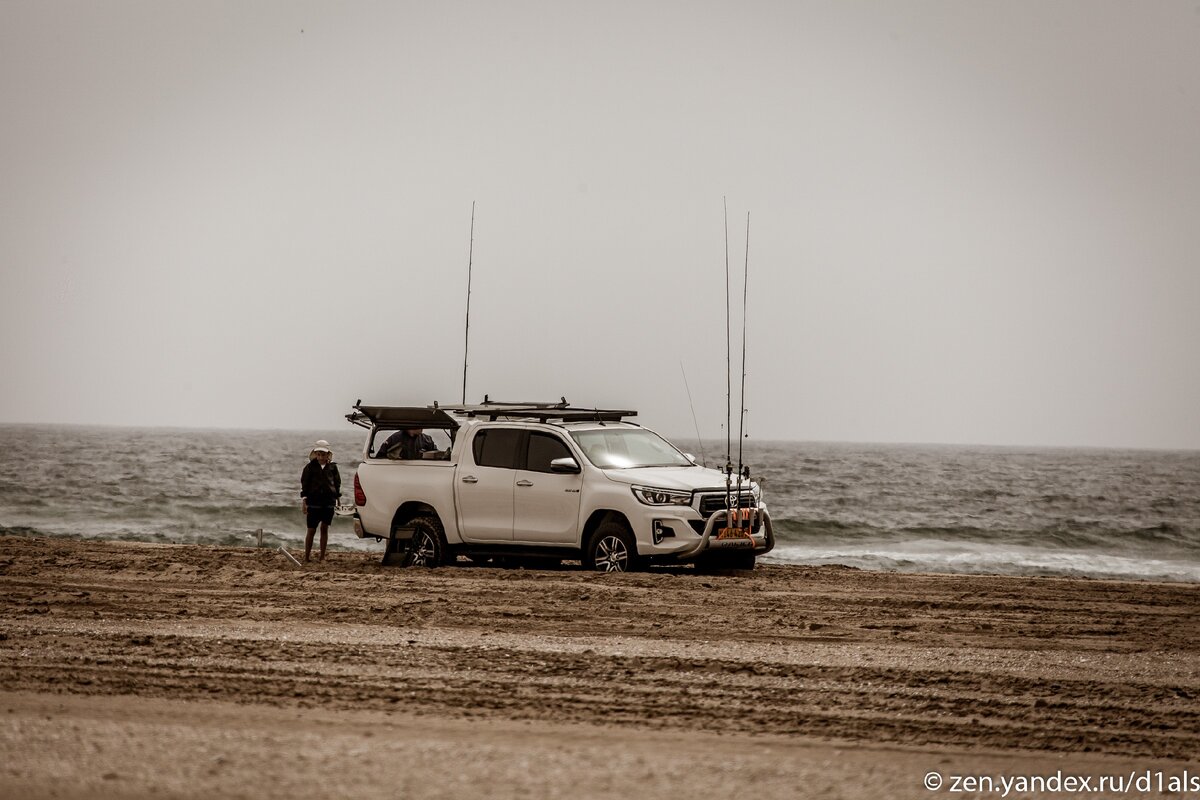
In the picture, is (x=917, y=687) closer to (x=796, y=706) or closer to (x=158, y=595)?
(x=796, y=706)

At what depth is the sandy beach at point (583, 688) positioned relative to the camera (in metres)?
7.46

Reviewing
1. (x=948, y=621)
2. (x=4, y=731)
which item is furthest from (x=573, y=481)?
(x=4, y=731)

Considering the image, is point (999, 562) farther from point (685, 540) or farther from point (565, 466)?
point (565, 466)

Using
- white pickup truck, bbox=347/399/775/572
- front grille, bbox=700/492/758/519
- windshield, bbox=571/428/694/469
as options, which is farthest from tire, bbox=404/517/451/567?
front grille, bbox=700/492/758/519

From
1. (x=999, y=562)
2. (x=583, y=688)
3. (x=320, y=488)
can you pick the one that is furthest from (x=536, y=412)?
(x=999, y=562)

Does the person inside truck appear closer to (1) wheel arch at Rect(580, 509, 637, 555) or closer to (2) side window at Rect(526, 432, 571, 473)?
(2) side window at Rect(526, 432, 571, 473)

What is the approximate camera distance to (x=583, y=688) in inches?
380

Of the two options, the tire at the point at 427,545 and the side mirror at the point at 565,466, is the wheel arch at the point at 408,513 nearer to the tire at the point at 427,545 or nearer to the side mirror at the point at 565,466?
the tire at the point at 427,545

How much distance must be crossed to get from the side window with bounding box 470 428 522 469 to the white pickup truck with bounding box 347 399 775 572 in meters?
0.01

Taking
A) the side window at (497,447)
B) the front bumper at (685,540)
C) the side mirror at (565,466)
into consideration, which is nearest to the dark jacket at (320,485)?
the side window at (497,447)

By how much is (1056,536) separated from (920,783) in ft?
91.8

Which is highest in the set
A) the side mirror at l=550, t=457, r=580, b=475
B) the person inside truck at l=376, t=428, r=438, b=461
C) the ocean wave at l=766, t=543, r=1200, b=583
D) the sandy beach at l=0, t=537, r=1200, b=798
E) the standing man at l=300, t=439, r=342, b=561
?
the person inside truck at l=376, t=428, r=438, b=461

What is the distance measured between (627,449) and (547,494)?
1230mm

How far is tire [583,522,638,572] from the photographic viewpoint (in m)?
16.3
